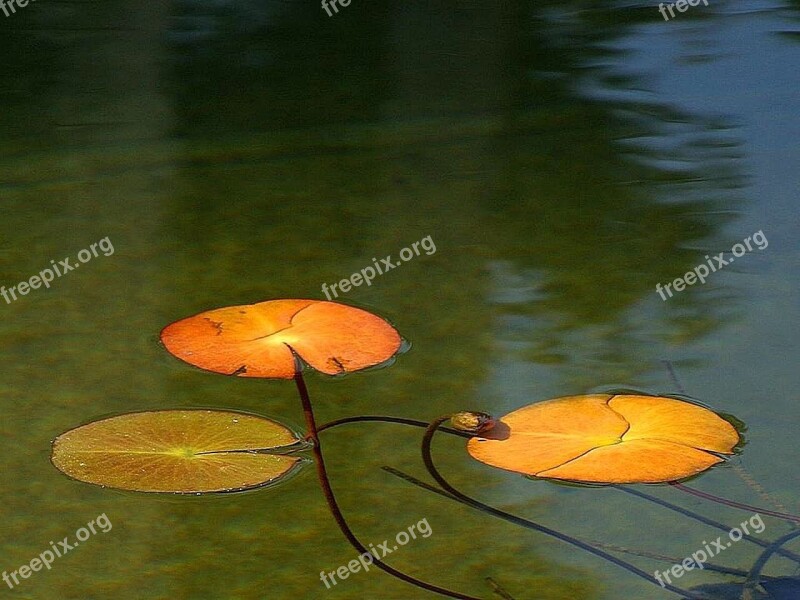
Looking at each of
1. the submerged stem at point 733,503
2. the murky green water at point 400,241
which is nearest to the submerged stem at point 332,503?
the murky green water at point 400,241

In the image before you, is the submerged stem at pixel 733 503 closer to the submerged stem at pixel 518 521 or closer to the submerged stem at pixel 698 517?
the submerged stem at pixel 698 517

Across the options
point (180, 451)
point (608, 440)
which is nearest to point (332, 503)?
point (180, 451)

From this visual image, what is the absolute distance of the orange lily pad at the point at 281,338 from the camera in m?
1.33

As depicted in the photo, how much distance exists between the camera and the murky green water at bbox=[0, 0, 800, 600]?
109 centimetres

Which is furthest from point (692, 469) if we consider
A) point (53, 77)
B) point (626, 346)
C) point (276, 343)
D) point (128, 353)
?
point (53, 77)

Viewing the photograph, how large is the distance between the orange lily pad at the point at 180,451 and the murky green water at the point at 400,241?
0.7 inches

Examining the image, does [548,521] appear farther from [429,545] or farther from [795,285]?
[795,285]

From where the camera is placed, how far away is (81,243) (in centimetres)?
165

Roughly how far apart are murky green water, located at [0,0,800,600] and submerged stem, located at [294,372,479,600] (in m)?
0.01

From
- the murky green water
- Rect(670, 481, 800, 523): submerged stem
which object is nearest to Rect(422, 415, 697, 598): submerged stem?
the murky green water

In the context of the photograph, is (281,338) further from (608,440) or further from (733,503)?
(733,503)

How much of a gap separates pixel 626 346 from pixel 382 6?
4.70 feet

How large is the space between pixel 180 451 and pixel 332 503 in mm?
171

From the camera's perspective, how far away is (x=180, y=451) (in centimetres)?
117
